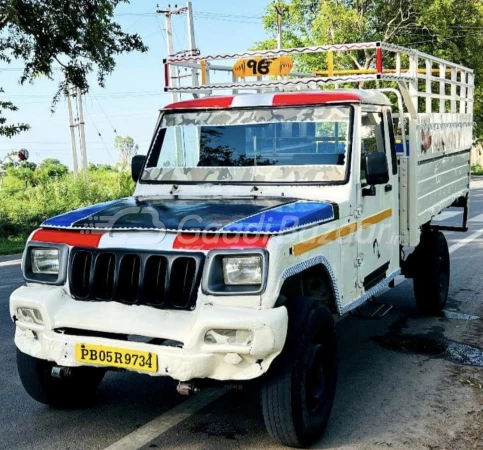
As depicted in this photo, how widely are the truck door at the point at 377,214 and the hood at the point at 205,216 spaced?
660 mm

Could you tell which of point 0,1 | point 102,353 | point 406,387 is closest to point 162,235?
point 102,353

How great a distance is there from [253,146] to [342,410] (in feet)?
6.79

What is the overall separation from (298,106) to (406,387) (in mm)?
2276

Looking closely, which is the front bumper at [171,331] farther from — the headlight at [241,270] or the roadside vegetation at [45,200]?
the roadside vegetation at [45,200]

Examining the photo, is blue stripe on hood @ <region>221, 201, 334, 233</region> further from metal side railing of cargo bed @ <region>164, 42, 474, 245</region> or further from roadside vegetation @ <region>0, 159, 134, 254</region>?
roadside vegetation @ <region>0, 159, 134, 254</region>

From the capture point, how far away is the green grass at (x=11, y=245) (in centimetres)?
1416

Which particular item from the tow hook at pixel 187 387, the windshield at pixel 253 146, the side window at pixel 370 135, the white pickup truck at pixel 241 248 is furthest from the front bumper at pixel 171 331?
the side window at pixel 370 135

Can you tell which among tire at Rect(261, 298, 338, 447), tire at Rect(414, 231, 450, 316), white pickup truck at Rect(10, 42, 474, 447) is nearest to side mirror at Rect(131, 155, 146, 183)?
white pickup truck at Rect(10, 42, 474, 447)

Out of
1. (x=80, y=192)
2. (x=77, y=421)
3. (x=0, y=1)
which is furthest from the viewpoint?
(x=80, y=192)

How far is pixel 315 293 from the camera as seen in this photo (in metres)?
4.79

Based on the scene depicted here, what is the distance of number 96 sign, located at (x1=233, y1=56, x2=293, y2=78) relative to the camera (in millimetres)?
6664

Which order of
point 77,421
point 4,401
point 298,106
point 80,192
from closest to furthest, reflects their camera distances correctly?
point 77,421, point 4,401, point 298,106, point 80,192

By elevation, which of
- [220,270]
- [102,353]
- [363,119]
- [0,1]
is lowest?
[102,353]

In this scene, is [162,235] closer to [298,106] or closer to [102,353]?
[102,353]
